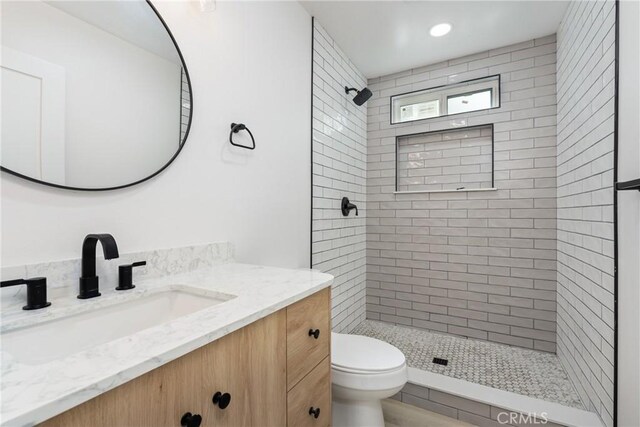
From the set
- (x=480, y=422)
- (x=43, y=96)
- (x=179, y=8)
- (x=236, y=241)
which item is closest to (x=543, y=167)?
(x=480, y=422)

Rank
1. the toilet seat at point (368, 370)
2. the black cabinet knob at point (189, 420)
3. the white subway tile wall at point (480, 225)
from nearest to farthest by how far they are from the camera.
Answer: the black cabinet knob at point (189, 420)
the toilet seat at point (368, 370)
the white subway tile wall at point (480, 225)

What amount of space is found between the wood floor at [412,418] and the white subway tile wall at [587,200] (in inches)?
30.7

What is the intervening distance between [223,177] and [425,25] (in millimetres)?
1983

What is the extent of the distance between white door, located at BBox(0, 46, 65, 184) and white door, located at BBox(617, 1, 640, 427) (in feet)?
7.22

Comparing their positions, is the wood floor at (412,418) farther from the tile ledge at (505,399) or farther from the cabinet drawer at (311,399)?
the cabinet drawer at (311,399)

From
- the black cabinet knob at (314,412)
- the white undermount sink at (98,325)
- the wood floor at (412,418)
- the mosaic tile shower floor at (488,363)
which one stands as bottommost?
the wood floor at (412,418)

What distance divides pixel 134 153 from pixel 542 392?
259 centimetres

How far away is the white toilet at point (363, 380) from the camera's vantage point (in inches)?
57.9

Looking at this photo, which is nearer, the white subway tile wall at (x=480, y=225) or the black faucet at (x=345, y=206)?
the white subway tile wall at (x=480, y=225)

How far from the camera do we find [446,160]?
9.54 feet

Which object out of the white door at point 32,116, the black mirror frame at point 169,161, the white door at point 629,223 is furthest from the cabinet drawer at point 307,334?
the white door at point 629,223

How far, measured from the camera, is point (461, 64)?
2.82 m

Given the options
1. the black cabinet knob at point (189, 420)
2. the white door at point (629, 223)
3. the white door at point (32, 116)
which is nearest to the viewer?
the black cabinet knob at point (189, 420)

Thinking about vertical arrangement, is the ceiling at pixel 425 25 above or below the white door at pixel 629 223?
above
